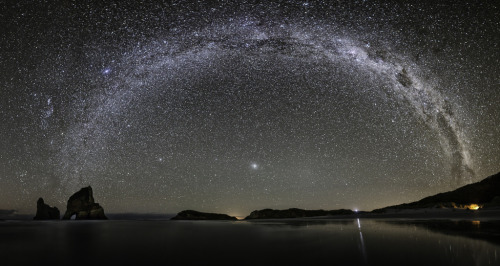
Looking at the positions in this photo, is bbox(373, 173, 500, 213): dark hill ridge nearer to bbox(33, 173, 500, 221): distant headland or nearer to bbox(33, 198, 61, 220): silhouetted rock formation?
bbox(33, 173, 500, 221): distant headland

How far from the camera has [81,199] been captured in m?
104

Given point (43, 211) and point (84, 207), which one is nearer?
point (84, 207)

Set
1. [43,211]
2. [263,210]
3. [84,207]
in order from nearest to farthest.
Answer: [263,210] < [84,207] < [43,211]

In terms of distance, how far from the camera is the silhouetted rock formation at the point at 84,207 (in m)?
99.9

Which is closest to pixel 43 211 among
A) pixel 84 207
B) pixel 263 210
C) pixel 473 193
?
pixel 84 207

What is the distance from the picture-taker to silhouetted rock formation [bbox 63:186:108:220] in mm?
99875

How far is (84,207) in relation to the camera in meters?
101

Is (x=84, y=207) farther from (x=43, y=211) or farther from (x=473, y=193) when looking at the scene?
(x=473, y=193)

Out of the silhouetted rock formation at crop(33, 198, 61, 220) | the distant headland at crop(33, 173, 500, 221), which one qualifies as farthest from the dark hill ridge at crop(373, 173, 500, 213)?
the silhouetted rock formation at crop(33, 198, 61, 220)

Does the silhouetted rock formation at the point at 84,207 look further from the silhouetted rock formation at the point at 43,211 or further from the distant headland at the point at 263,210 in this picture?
the silhouetted rock formation at the point at 43,211

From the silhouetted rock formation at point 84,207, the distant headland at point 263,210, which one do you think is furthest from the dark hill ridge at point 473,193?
the silhouetted rock formation at point 84,207

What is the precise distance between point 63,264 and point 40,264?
1.37ft

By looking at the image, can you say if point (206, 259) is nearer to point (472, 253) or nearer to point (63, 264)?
point (63, 264)

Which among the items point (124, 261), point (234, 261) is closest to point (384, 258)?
point (234, 261)
